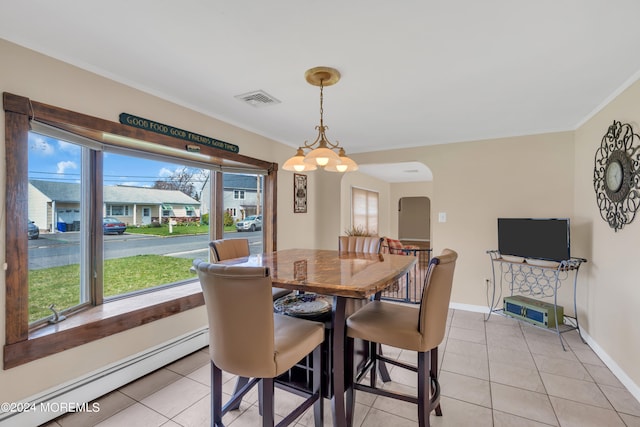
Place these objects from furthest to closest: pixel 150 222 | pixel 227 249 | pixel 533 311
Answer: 1. pixel 533 311
2. pixel 150 222
3. pixel 227 249

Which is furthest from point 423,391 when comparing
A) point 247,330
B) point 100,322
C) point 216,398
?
point 100,322

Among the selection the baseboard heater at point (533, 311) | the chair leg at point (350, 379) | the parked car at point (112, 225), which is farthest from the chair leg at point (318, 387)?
the baseboard heater at point (533, 311)

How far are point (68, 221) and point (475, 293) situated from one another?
428 cm

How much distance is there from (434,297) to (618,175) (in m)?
2.01

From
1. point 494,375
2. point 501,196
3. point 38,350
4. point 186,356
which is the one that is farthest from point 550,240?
point 38,350

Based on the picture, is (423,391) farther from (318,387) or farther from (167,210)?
(167,210)

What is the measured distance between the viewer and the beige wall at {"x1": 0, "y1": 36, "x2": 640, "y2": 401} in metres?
1.85

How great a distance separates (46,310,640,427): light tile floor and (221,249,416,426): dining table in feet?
1.37

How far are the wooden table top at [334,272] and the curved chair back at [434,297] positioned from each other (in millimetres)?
209

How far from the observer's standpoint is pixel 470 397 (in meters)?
2.05

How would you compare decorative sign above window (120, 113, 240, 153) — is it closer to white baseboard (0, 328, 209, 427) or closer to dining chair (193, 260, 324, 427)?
dining chair (193, 260, 324, 427)

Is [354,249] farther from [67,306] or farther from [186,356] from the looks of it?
[67,306]

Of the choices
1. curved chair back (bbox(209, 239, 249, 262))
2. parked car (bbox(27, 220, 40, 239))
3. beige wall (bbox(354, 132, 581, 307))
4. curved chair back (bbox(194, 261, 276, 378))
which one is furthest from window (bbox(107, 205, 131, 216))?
beige wall (bbox(354, 132, 581, 307))

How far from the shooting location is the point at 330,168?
2.31 meters
